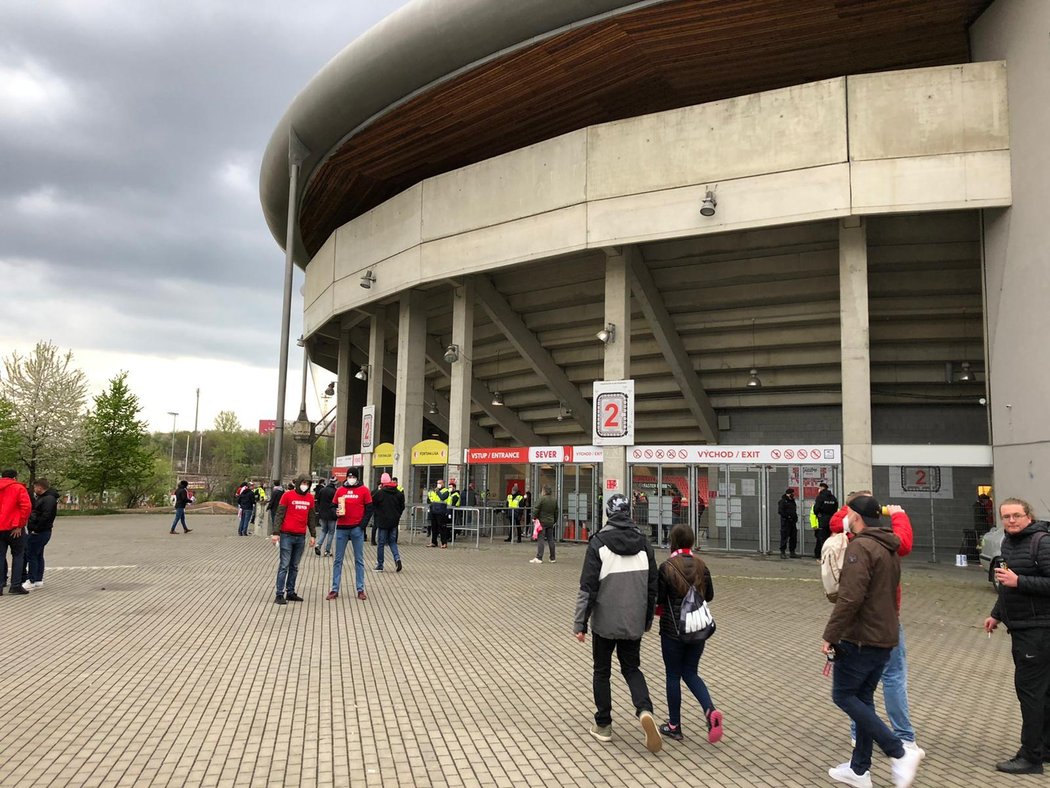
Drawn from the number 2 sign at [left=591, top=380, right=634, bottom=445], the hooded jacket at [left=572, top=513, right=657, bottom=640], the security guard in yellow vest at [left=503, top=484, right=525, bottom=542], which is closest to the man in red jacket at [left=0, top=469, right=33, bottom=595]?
the hooded jacket at [left=572, top=513, right=657, bottom=640]

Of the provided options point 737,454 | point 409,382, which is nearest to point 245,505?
point 409,382

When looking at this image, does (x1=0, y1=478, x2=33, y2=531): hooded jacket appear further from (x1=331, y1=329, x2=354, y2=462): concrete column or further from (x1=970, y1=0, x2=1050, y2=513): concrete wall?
(x1=331, y1=329, x2=354, y2=462): concrete column

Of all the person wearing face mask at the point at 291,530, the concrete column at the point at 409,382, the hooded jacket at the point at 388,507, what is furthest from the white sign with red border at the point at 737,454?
the person wearing face mask at the point at 291,530

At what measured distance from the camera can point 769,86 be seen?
61.1ft

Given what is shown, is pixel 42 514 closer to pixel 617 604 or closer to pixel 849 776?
pixel 617 604

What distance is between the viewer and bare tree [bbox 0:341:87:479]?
1377 inches

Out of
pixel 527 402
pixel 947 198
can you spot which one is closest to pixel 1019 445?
pixel 947 198

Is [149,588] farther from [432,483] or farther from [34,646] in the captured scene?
[432,483]

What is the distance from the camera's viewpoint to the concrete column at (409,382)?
23.1 meters

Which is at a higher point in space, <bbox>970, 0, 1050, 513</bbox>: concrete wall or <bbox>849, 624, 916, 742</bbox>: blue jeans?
<bbox>970, 0, 1050, 513</bbox>: concrete wall

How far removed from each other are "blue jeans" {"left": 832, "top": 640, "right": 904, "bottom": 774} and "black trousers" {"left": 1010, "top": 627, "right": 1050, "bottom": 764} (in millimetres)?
996

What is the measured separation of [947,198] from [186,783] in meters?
16.0

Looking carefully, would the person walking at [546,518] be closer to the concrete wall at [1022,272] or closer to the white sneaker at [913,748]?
the concrete wall at [1022,272]

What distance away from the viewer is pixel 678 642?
15.8 feet
